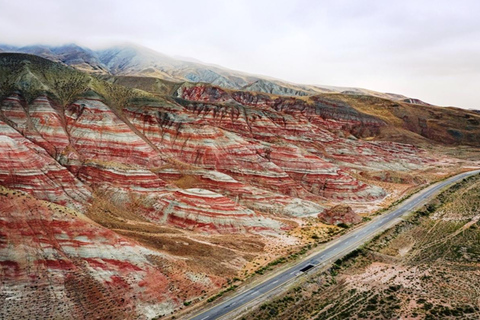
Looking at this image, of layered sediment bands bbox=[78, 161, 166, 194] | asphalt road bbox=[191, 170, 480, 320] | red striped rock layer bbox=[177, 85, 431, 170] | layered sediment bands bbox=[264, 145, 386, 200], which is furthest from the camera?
red striped rock layer bbox=[177, 85, 431, 170]

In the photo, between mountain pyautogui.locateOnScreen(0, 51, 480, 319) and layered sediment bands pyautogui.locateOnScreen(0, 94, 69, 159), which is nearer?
mountain pyautogui.locateOnScreen(0, 51, 480, 319)

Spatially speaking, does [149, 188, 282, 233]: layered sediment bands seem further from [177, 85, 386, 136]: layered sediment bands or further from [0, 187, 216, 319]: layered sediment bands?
[177, 85, 386, 136]: layered sediment bands

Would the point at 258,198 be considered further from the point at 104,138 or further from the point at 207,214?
the point at 104,138

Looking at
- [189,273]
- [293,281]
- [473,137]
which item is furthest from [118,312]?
[473,137]

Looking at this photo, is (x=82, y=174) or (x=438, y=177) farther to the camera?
(x=438, y=177)

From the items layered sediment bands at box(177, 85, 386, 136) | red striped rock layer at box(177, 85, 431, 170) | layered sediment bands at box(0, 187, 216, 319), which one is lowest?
layered sediment bands at box(0, 187, 216, 319)

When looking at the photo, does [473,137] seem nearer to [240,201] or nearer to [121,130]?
[240,201]

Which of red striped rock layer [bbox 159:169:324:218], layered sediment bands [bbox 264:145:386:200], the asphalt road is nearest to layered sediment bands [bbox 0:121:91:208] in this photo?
red striped rock layer [bbox 159:169:324:218]
